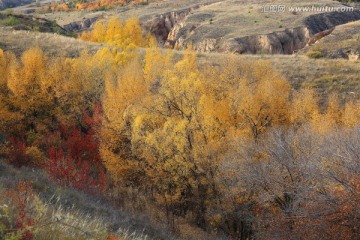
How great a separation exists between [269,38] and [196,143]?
50037 mm

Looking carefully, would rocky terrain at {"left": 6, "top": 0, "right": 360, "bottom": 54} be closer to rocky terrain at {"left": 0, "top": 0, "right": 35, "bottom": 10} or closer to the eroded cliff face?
the eroded cliff face

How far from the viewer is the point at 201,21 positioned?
82688 mm

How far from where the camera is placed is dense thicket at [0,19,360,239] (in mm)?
16141

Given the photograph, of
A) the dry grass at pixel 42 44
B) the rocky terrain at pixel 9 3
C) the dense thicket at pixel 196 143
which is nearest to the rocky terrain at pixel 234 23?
the dry grass at pixel 42 44

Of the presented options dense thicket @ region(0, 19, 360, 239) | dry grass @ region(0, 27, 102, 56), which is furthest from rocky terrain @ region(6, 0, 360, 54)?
dense thicket @ region(0, 19, 360, 239)

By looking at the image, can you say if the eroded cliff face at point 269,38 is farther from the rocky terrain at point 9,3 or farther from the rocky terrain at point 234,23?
the rocky terrain at point 9,3

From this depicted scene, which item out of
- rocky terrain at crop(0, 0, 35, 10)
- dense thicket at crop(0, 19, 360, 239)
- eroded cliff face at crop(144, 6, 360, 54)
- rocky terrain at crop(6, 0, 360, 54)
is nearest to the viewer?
dense thicket at crop(0, 19, 360, 239)

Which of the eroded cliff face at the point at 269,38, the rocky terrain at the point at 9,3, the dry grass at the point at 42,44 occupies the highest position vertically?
the rocky terrain at the point at 9,3

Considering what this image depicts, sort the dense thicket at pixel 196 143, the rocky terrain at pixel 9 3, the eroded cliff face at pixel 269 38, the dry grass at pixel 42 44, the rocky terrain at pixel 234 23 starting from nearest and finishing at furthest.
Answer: the dense thicket at pixel 196 143 < the dry grass at pixel 42 44 < the eroded cliff face at pixel 269 38 < the rocky terrain at pixel 234 23 < the rocky terrain at pixel 9 3

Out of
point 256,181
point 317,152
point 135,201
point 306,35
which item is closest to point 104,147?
point 135,201

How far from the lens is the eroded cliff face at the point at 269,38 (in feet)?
213

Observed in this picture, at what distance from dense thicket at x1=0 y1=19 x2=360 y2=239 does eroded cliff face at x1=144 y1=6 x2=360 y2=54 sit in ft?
99.9

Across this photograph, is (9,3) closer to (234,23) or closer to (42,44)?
(234,23)

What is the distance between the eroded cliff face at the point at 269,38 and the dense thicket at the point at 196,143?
1199 inches
